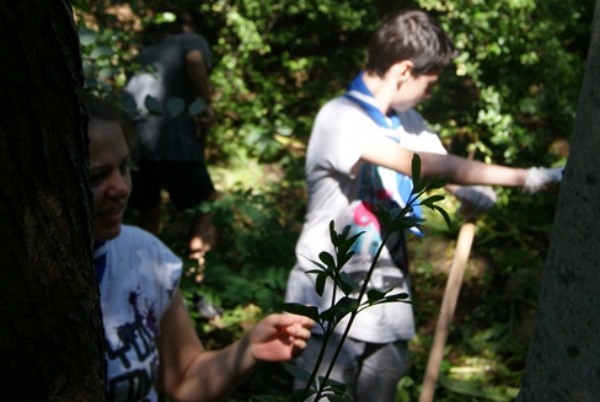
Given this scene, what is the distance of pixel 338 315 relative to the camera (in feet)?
2.84

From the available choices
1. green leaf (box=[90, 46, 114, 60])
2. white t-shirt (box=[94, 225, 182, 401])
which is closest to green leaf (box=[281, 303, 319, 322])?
white t-shirt (box=[94, 225, 182, 401])

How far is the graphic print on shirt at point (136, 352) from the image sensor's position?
5.96 feet

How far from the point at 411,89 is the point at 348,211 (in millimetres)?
480

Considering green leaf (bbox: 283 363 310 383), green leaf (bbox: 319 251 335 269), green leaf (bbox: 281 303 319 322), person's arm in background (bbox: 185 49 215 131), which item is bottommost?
person's arm in background (bbox: 185 49 215 131)

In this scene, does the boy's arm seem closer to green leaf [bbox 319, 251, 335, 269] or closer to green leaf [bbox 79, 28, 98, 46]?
green leaf [bbox 79, 28, 98, 46]

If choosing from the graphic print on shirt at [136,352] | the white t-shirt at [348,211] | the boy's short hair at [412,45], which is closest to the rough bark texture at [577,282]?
the graphic print on shirt at [136,352]

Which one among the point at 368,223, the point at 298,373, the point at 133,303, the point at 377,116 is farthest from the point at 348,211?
the point at 298,373

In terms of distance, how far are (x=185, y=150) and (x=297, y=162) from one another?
2.32 meters

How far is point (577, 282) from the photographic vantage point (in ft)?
4.18

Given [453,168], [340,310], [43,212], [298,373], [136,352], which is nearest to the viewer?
[43,212]

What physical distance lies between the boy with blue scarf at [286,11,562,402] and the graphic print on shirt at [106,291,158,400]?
833 mm

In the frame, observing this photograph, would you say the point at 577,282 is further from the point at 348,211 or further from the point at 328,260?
the point at 348,211

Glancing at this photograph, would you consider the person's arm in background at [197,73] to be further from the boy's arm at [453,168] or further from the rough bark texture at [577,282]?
the rough bark texture at [577,282]

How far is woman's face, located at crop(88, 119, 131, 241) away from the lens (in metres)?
1.88
